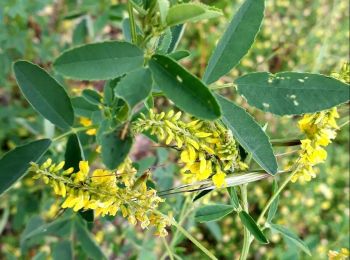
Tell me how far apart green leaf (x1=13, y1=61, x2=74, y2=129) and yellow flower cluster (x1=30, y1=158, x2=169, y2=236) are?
0.47ft

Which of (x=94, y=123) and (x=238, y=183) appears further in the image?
(x=94, y=123)

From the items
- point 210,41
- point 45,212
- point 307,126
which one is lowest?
point 45,212

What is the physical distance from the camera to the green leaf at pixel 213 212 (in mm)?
1093

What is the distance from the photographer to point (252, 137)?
86cm

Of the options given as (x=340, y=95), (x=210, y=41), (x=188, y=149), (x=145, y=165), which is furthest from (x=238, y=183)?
(x=210, y=41)

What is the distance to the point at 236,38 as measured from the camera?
2.95 ft

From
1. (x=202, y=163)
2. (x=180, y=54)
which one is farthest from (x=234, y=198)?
(x=180, y=54)

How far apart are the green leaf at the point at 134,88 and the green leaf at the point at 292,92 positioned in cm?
20

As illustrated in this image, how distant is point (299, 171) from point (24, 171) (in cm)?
50

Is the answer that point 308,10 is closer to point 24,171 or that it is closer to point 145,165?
point 145,165

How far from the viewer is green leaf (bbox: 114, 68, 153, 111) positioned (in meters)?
0.75

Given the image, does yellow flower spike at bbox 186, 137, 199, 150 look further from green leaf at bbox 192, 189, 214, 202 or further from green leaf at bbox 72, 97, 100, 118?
green leaf at bbox 72, 97, 100, 118

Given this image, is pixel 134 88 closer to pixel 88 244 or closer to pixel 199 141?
pixel 199 141

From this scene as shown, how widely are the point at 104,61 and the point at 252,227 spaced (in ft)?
1.37
